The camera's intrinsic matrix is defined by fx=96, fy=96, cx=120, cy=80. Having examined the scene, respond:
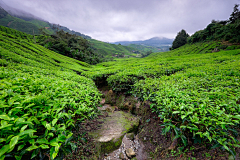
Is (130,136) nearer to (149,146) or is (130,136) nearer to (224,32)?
(149,146)

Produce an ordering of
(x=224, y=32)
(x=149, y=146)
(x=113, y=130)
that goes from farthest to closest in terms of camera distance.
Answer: (x=224, y=32)
(x=113, y=130)
(x=149, y=146)

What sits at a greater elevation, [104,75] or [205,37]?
[205,37]

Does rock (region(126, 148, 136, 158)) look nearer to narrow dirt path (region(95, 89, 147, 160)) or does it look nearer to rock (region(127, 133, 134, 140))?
narrow dirt path (region(95, 89, 147, 160))

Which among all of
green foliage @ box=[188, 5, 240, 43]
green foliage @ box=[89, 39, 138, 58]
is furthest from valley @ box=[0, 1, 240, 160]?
green foliage @ box=[89, 39, 138, 58]

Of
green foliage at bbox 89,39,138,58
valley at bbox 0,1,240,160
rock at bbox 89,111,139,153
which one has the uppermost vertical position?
green foliage at bbox 89,39,138,58

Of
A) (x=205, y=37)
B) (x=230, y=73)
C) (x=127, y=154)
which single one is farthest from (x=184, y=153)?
(x=205, y=37)

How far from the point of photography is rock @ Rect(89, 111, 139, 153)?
3.72 metres

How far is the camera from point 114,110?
6414 mm

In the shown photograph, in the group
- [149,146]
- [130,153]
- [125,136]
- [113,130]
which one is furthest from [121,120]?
[149,146]

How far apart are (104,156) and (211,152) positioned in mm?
3226

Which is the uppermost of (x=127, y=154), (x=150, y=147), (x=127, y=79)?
(x=127, y=79)

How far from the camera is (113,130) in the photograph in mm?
4395

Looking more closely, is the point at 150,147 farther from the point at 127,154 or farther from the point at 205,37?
the point at 205,37

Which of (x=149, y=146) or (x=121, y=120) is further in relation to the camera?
(x=121, y=120)
